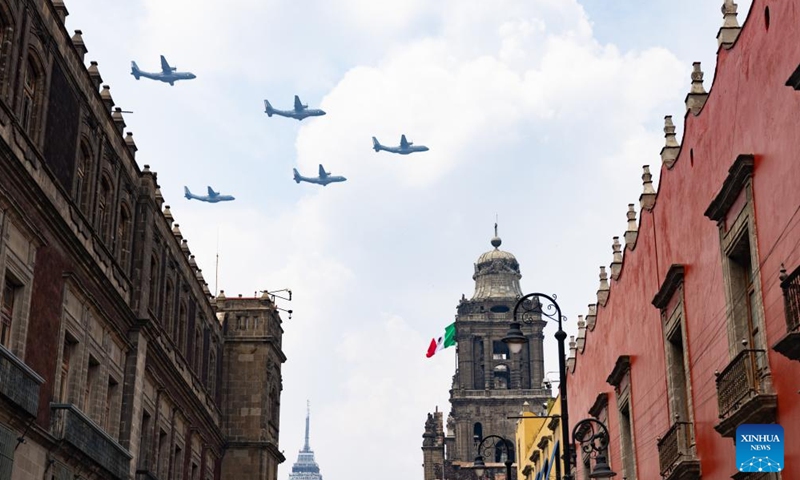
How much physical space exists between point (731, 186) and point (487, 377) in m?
78.1

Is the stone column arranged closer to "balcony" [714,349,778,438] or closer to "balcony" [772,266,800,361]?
"balcony" [714,349,778,438]

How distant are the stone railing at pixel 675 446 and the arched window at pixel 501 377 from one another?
72.8m

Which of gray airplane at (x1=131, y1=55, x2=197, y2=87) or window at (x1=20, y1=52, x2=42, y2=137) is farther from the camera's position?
gray airplane at (x1=131, y1=55, x2=197, y2=87)

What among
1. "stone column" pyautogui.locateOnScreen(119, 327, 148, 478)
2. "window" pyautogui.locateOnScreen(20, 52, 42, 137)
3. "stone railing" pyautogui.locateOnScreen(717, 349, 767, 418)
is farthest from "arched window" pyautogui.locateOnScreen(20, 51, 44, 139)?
"stone railing" pyautogui.locateOnScreen(717, 349, 767, 418)

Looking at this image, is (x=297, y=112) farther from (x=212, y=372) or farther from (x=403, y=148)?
(x=212, y=372)

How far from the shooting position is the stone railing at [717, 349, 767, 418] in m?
16.9

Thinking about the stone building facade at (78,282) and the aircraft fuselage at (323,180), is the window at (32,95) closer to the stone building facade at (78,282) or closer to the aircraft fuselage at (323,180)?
the stone building facade at (78,282)

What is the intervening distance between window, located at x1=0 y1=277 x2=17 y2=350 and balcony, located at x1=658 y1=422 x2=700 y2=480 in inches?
461

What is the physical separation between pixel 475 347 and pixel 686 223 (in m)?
74.4

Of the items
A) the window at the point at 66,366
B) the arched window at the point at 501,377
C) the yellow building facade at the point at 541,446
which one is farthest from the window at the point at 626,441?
the arched window at the point at 501,377

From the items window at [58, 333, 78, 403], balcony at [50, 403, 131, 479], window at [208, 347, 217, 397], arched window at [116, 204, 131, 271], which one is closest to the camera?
balcony at [50, 403, 131, 479]

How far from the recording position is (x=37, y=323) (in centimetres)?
2231

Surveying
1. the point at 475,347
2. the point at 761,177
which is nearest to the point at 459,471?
the point at 475,347

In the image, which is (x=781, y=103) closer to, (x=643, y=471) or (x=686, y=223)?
(x=686, y=223)
